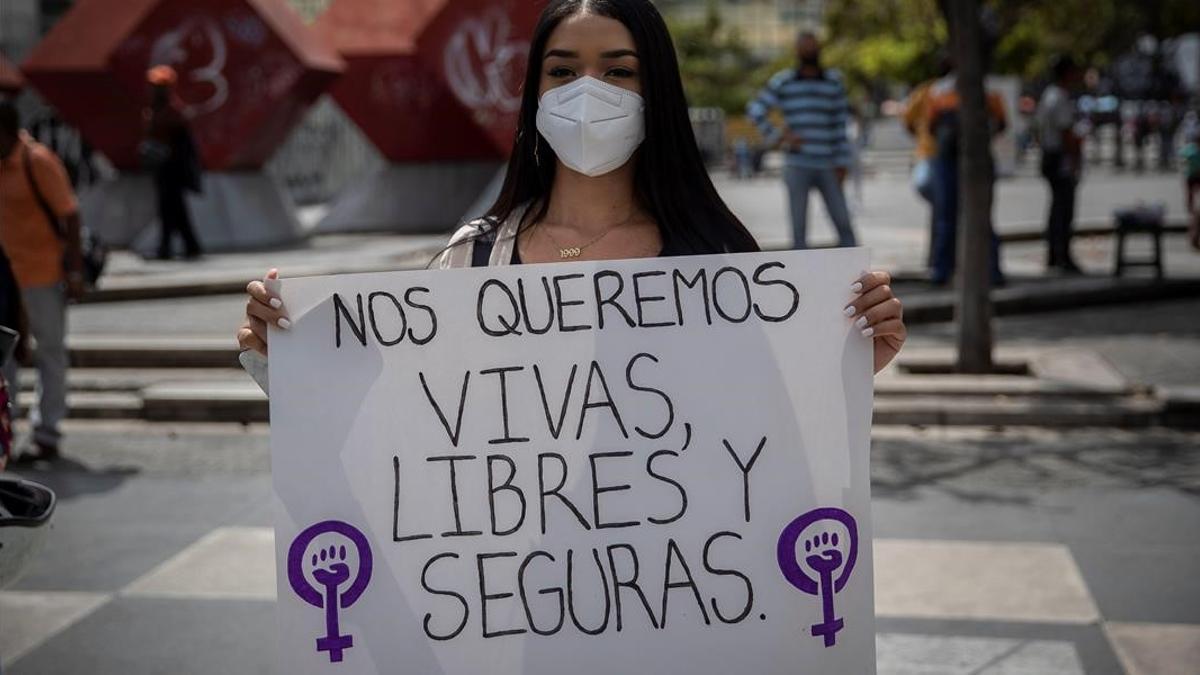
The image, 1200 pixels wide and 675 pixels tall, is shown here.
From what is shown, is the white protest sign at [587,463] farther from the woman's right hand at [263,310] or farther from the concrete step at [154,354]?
the concrete step at [154,354]

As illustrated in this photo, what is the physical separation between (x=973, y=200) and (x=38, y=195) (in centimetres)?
490

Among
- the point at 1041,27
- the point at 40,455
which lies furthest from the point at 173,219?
the point at 1041,27

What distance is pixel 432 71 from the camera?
60.8 feet

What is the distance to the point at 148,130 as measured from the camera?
14.2 metres

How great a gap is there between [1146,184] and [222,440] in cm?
2308

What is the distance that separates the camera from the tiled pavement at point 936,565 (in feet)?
14.6

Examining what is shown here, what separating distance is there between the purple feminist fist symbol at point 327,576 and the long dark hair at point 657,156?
2.22ft

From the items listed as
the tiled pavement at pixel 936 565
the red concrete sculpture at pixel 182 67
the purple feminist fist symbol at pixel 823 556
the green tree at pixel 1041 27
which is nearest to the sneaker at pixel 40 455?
the tiled pavement at pixel 936 565

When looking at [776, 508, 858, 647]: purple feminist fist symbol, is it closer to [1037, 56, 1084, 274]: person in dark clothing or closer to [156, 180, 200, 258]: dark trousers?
[1037, 56, 1084, 274]: person in dark clothing

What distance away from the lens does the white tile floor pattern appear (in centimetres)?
431

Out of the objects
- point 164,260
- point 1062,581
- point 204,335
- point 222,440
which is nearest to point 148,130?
point 164,260

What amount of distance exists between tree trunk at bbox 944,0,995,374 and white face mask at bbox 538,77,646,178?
19.1ft

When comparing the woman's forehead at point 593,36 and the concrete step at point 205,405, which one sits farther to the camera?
the concrete step at point 205,405

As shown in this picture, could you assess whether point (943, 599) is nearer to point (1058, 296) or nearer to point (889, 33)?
point (1058, 296)
